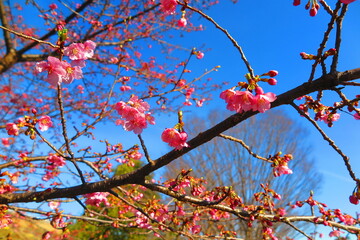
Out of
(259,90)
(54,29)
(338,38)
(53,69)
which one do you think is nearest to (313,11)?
(338,38)

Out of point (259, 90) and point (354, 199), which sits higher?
point (259, 90)

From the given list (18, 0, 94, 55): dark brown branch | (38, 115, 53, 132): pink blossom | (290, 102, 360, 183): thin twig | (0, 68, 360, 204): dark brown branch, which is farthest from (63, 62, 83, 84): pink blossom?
(18, 0, 94, 55): dark brown branch

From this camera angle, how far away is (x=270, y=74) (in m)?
1.26

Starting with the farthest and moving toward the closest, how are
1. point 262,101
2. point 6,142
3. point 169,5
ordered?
point 6,142
point 169,5
point 262,101

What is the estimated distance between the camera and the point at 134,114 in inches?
63.6

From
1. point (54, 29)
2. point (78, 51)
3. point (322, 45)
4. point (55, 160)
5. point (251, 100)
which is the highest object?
point (54, 29)

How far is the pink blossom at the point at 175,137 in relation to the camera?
57.2 inches

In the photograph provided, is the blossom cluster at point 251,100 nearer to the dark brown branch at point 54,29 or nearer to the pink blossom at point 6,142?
the dark brown branch at point 54,29

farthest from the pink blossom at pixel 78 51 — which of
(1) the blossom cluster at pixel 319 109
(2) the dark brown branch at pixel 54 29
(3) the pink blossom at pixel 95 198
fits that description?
(2) the dark brown branch at pixel 54 29

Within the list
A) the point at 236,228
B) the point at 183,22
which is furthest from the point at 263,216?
the point at 236,228

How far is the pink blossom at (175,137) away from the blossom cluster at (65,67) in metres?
0.59

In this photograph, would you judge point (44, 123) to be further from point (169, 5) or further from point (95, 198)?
point (169, 5)

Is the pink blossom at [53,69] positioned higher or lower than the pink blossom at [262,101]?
higher

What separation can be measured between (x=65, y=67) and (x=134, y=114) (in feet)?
1.56
